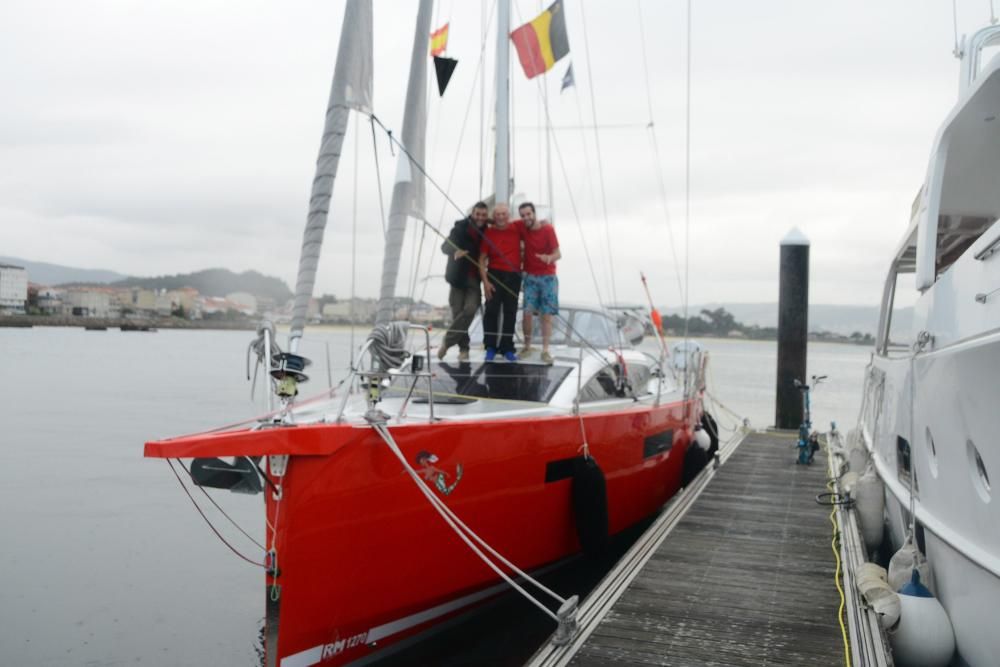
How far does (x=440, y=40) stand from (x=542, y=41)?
126cm

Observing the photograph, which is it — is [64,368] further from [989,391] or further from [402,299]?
[989,391]

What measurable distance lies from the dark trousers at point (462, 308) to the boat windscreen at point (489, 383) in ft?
0.94

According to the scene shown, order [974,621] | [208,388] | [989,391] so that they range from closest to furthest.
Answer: [989,391]
[974,621]
[208,388]

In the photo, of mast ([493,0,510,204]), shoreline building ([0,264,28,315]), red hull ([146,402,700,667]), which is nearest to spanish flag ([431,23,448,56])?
mast ([493,0,510,204])

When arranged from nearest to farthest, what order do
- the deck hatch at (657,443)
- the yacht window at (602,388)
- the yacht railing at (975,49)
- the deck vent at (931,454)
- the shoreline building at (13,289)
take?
1. the deck vent at (931,454)
2. the yacht railing at (975,49)
3. the yacht window at (602,388)
4. the deck hatch at (657,443)
5. the shoreline building at (13,289)

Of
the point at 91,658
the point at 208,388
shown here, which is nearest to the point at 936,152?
the point at 91,658

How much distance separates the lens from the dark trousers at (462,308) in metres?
8.12

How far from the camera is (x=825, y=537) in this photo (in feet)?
24.7

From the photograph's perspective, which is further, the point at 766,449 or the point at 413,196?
the point at 766,449

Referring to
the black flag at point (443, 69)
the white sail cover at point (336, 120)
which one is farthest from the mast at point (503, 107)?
the white sail cover at point (336, 120)

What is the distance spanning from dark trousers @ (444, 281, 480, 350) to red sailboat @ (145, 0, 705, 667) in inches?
16.8

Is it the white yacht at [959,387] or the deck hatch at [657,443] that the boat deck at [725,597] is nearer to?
the deck hatch at [657,443]

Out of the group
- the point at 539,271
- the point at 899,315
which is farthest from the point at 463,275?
the point at 899,315

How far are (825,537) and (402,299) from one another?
14.1 feet
